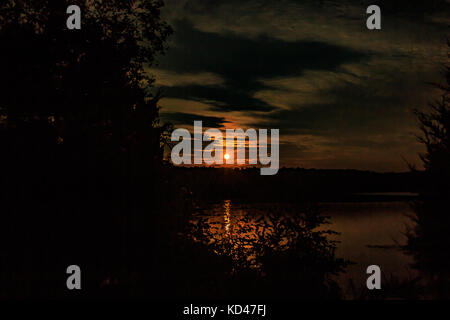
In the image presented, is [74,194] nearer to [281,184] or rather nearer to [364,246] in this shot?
[364,246]

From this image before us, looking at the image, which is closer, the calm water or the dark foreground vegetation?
the dark foreground vegetation

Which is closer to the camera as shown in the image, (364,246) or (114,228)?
(114,228)

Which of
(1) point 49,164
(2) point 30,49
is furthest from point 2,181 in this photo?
(2) point 30,49

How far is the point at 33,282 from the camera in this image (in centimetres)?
955

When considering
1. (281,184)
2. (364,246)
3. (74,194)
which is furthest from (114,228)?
(281,184)

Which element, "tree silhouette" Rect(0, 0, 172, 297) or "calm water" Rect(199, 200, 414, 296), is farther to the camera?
"calm water" Rect(199, 200, 414, 296)

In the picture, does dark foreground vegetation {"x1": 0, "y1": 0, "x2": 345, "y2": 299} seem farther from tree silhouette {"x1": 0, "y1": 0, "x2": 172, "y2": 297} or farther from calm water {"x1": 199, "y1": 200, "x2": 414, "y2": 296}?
calm water {"x1": 199, "y1": 200, "x2": 414, "y2": 296}

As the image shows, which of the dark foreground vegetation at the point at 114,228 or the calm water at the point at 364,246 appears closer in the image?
the dark foreground vegetation at the point at 114,228

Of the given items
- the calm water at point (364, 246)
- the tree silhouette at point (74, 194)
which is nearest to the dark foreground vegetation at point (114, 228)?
the tree silhouette at point (74, 194)

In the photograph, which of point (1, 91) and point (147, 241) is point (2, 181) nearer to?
point (147, 241)

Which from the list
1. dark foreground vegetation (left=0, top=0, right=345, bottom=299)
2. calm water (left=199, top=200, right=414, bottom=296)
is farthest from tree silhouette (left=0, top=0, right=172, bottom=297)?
calm water (left=199, top=200, right=414, bottom=296)

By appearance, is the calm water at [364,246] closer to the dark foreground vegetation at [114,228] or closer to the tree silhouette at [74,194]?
the dark foreground vegetation at [114,228]

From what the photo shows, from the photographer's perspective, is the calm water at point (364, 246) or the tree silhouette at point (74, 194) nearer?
the tree silhouette at point (74, 194)
